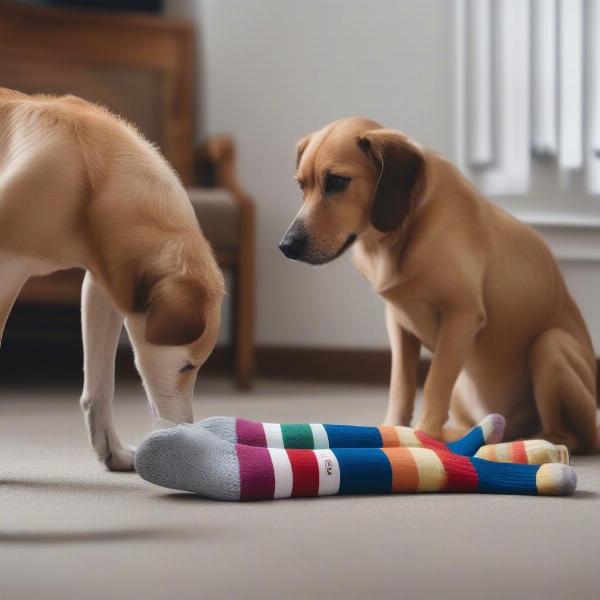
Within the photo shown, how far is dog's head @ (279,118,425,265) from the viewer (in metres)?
1.96

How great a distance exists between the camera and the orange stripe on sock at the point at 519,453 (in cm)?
170

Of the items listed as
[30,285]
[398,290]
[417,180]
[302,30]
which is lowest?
[30,285]

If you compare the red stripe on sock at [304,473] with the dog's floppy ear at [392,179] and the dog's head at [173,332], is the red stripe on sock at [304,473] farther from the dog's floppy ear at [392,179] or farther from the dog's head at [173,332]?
the dog's floppy ear at [392,179]

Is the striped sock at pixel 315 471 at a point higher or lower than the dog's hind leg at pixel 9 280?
lower

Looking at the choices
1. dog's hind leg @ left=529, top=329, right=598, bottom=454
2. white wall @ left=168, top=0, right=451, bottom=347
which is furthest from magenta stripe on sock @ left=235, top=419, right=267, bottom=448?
white wall @ left=168, top=0, right=451, bottom=347

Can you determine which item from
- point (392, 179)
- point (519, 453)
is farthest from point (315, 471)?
point (392, 179)

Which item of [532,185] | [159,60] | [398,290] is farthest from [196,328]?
[159,60]

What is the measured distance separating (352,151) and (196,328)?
661mm

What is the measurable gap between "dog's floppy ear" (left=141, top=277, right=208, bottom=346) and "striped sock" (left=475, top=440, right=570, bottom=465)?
1.92ft

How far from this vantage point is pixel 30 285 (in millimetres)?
3094

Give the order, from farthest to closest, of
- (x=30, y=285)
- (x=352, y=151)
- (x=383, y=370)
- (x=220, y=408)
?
(x=383, y=370)
(x=30, y=285)
(x=220, y=408)
(x=352, y=151)

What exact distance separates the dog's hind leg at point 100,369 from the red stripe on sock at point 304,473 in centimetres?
40

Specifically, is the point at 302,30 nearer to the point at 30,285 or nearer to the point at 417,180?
the point at 30,285

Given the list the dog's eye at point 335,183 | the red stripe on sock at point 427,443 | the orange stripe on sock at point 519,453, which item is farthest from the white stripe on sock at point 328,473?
the dog's eye at point 335,183
